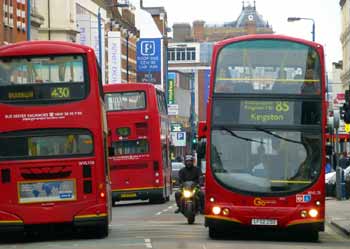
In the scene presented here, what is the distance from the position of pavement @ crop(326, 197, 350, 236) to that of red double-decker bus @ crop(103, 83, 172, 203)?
6.52m

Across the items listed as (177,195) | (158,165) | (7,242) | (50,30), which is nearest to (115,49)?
(50,30)

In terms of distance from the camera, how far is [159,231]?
25.5 meters

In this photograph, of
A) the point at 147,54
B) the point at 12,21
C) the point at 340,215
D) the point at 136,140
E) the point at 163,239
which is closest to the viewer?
the point at 163,239

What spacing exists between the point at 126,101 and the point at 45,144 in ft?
60.1

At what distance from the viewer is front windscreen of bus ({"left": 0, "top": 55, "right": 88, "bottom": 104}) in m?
22.8

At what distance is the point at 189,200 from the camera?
1117 inches

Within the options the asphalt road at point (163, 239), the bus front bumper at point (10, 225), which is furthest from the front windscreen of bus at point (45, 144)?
the asphalt road at point (163, 239)

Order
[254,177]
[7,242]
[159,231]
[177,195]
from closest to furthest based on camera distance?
[254,177] < [7,242] < [159,231] < [177,195]

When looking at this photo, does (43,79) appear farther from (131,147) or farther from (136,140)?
(131,147)

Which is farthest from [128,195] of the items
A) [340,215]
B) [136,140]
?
[340,215]

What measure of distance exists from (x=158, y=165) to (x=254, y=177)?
20135 millimetres

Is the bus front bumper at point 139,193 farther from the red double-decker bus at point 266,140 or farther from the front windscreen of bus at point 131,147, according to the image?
the red double-decker bus at point 266,140

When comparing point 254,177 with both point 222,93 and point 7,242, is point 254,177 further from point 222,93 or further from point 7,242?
point 7,242

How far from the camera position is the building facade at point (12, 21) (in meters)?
68.2
